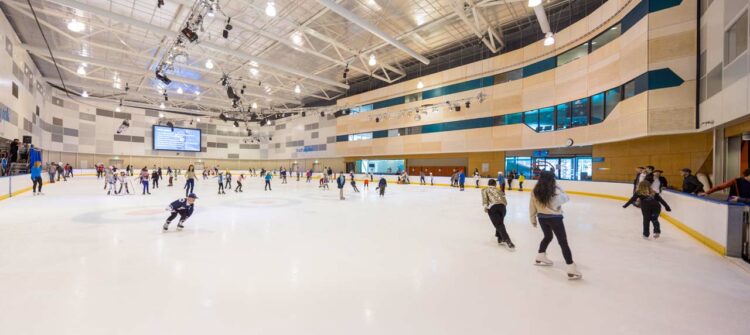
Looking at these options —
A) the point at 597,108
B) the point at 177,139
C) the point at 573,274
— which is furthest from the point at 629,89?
the point at 177,139

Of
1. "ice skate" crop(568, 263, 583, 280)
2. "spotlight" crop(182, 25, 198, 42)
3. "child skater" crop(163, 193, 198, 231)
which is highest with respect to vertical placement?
"spotlight" crop(182, 25, 198, 42)

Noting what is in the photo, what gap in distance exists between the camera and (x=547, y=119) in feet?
55.2

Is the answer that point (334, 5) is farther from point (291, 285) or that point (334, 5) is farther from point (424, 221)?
point (291, 285)

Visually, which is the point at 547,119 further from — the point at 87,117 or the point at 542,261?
the point at 87,117

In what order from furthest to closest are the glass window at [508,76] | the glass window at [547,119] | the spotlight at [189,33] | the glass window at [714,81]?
1. the glass window at [508,76]
2. the glass window at [547,119]
3. the spotlight at [189,33]
4. the glass window at [714,81]

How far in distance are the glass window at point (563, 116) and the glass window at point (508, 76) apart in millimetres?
3575

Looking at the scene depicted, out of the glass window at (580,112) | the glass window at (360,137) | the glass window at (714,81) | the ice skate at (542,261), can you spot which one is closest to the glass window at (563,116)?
the glass window at (580,112)

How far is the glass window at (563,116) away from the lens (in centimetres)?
1549

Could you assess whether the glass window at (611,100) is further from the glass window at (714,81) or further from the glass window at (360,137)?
the glass window at (360,137)

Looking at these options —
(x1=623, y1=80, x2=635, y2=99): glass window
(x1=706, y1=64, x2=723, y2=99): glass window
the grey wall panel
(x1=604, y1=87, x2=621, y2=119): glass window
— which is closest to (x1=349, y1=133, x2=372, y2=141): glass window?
(x1=604, y1=87, x2=621, y2=119): glass window

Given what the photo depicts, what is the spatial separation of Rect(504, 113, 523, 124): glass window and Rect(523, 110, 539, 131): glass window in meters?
0.32

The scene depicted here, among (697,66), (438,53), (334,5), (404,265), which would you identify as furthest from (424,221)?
(438,53)

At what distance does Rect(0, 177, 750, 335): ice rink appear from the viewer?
2.41m

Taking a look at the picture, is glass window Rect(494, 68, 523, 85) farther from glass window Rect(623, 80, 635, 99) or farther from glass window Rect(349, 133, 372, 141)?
glass window Rect(349, 133, 372, 141)
